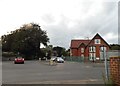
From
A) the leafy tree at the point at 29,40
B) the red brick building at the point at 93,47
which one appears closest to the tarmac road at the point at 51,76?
the red brick building at the point at 93,47

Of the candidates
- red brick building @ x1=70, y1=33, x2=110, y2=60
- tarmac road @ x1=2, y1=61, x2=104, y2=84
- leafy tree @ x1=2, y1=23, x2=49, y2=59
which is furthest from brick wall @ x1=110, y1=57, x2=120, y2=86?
leafy tree @ x1=2, y1=23, x2=49, y2=59

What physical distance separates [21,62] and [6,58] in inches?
1491

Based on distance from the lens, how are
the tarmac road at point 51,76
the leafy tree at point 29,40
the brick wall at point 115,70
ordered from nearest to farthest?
the brick wall at point 115,70, the tarmac road at point 51,76, the leafy tree at point 29,40

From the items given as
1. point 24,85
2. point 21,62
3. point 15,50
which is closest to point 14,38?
point 15,50

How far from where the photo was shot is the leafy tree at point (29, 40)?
93250 mm

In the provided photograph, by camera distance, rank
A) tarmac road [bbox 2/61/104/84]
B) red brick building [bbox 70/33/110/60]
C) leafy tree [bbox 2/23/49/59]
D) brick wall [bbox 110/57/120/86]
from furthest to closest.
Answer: leafy tree [bbox 2/23/49/59] < red brick building [bbox 70/33/110/60] < tarmac road [bbox 2/61/104/84] < brick wall [bbox 110/57/120/86]

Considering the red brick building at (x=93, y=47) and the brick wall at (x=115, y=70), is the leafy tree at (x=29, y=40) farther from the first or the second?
the brick wall at (x=115, y=70)

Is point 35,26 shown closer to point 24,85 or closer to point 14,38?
point 14,38

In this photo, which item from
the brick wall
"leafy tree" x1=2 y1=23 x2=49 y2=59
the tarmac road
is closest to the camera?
the brick wall

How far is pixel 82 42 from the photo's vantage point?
101750mm

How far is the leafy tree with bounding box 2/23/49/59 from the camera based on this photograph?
9325cm

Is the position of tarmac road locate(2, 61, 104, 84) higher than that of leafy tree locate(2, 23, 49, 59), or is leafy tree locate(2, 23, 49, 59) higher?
leafy tree locate(2, 23, 49, 59)

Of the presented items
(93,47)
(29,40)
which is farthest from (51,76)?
(29,40)

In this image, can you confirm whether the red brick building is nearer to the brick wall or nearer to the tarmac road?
the tarmac road
